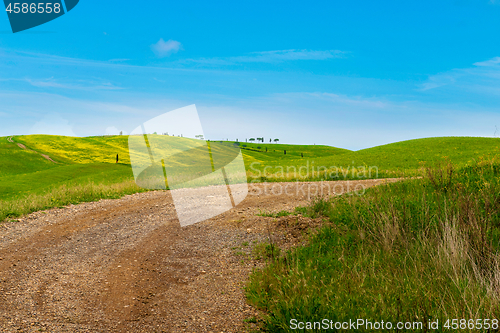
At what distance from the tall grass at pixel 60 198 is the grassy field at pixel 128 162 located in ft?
0.43

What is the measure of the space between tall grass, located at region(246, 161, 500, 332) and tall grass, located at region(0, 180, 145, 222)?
914 cm

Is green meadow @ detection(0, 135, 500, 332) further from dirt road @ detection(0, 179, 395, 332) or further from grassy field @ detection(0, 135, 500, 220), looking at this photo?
grassy field @ detection(0, 135, 500, 220)

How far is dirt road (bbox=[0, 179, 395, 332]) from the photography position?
456 centimetres

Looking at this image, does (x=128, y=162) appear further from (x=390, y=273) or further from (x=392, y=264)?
(x=390, y=273)

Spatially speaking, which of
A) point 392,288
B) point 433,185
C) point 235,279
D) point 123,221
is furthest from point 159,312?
point 433,185

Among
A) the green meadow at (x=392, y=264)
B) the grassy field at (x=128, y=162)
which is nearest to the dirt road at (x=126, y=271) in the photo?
the green meadow at (x=392, y=264)

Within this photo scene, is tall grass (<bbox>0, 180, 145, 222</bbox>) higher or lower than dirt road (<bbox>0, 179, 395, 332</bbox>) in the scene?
higher

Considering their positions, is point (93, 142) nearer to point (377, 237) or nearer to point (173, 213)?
point (173, 213)

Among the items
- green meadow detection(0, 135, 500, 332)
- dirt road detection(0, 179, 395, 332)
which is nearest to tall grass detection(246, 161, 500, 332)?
green meadow detection(0, 135, 500, 332)

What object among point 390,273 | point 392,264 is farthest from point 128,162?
point 390,273

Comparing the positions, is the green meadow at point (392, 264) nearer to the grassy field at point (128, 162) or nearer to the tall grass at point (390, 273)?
the tall grass at point (390, 273)

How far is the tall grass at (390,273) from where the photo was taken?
3875 millimetres

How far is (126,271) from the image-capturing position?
6.32 m

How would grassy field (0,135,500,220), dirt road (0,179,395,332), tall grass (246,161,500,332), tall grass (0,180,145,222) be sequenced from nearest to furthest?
1. tall grass (246,161,500,332)
2. dirt road (0,179,395,332)
3. tall grass (0,180,145,222)
4. grassy field (0,135,500,220)
